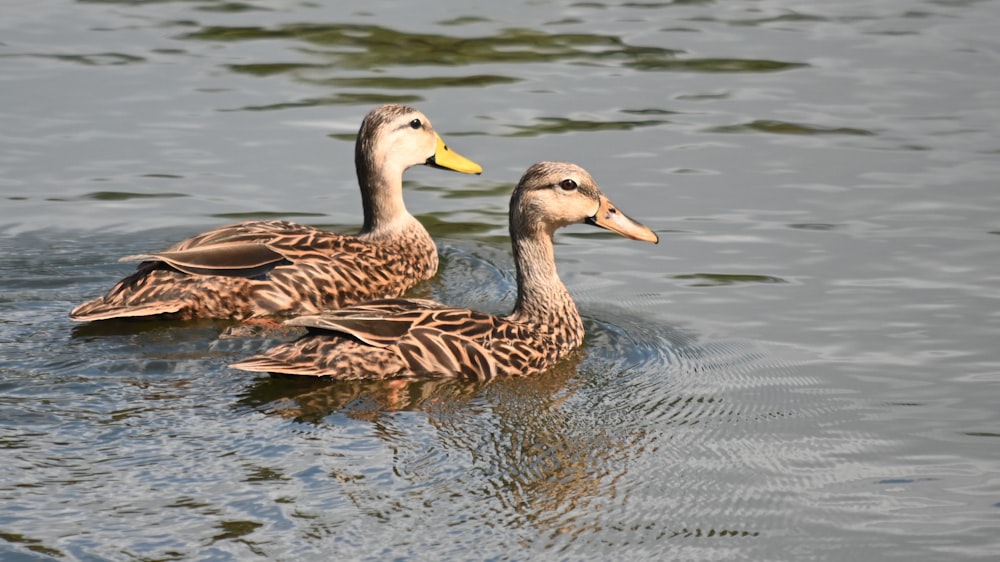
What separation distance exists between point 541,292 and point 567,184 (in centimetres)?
67

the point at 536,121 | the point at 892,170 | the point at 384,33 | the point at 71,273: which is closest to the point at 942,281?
the point at 892,170

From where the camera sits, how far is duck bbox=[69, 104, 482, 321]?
953 cm

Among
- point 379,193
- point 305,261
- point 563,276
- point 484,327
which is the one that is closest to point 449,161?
point 379,193

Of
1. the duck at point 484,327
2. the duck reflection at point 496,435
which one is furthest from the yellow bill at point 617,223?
the duck reflection at point 496,435

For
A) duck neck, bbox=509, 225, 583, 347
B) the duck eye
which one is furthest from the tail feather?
the duck eye

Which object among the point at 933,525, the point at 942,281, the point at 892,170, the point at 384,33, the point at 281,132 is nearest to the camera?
the point at 933,525

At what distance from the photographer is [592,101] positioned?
1416cm

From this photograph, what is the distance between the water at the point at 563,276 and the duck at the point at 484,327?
0.17m

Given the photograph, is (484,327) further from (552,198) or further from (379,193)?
(379,193)

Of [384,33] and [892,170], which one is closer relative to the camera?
[892,170]

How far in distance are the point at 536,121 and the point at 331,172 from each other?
1.98 metres

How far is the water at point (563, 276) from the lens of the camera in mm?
6754

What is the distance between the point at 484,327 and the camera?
8820mm

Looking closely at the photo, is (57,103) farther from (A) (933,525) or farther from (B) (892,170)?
(A) (933,525)
